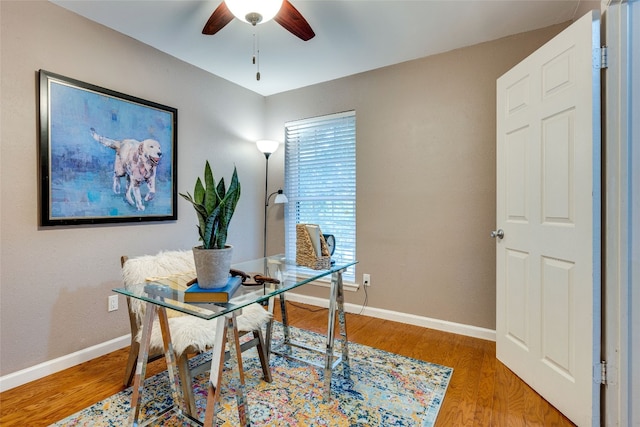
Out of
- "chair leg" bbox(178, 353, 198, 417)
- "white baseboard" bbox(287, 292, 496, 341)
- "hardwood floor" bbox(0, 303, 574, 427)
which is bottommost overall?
"hardwood floor" bbox(0, 303, 574, 427)

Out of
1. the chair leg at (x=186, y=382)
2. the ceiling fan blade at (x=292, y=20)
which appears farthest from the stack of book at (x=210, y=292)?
the ceiling fan blade at (x=292, y=20)

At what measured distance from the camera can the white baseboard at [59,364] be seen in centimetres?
179

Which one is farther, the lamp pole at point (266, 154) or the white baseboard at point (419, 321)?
the lamp pole at point (266, 154)

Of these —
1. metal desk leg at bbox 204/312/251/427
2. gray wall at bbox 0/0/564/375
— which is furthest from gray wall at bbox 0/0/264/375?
metal desk leg at bbox 204/312/251/427

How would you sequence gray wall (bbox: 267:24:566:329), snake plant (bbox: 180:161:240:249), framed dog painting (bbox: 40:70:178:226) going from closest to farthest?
snake plant (bbox: 180:161:240:249) → framed dog painting (bbox: 40:70:178:226) → gray wall (bbox: 267:24:566:329)

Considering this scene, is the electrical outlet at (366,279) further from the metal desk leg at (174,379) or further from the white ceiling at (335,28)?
the white ceiling at (335,28)

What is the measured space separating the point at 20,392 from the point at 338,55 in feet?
10.5

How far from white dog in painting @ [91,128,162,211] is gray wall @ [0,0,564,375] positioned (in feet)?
0.82

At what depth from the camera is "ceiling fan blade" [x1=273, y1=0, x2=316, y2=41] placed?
5.49 feet

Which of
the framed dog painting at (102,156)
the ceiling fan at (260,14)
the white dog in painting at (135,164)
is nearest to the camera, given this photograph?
the ceiling fan at (260,14)

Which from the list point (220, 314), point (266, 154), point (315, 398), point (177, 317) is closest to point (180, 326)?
point (177, 317)

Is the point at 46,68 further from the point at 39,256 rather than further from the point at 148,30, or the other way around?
the point at 39,256

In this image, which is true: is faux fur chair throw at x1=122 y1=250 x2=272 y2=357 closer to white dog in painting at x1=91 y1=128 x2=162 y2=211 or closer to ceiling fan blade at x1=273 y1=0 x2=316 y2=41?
white dog in painting at x1=91 y1=128 x2=162 y2=211

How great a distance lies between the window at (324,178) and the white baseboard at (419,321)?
0.34 metres
